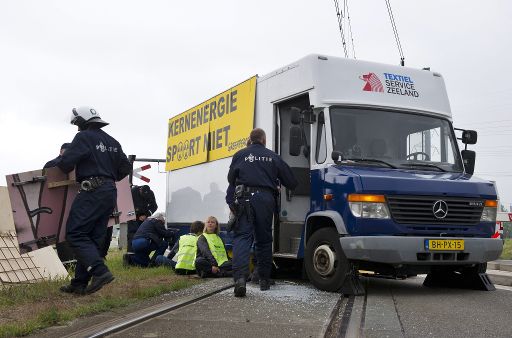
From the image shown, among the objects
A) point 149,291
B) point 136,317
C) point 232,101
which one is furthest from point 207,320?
point 232,101

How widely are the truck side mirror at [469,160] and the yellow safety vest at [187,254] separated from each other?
404cm

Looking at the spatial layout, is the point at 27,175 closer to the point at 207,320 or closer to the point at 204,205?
the point at 207,320

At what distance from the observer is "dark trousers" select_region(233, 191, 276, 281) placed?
6621mm

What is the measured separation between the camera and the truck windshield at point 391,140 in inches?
278

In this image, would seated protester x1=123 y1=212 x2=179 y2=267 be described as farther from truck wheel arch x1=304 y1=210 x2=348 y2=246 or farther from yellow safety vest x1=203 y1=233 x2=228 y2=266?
truck wheel arch x1=304 y1=210 x2=348 y2=246

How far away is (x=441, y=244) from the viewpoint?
6543mm

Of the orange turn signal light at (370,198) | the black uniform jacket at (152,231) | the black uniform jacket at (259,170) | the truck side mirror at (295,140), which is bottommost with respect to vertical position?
the black uniform jacket at (152,231)

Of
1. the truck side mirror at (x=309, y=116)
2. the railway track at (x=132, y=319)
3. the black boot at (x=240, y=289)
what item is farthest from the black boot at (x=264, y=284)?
the truck side mirror at (x=309, y=116)

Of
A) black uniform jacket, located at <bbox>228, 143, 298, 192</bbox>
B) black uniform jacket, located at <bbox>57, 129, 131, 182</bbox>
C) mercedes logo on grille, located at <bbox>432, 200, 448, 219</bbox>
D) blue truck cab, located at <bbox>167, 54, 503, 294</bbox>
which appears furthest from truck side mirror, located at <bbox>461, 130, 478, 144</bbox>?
black uniform jacket, located at <bbox>57, 129, 131, 182</bbox>

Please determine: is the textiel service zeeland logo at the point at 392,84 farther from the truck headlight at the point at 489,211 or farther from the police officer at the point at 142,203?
the police officer at the point at 142,203

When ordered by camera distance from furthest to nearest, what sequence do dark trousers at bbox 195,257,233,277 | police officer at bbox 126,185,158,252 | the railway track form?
police officer at bbox 126,185,158,252, dark trousers at bbox 195,257,233,277, the railway track

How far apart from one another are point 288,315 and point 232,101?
5.02 meters

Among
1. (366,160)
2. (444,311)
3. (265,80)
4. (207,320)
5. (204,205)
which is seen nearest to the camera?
(207,320)

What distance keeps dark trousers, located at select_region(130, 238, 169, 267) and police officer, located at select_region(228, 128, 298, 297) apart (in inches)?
132
